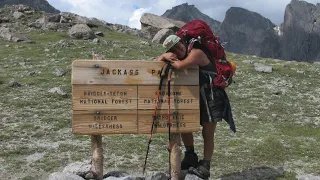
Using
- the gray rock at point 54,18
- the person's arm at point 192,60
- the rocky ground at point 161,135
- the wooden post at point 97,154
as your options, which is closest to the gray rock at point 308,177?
the rocky ground at point 161,135

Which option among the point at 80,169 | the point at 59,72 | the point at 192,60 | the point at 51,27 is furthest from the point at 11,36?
the point at 192,60

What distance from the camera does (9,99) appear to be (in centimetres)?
1686

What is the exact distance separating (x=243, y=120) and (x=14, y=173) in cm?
916

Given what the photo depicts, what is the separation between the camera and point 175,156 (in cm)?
822

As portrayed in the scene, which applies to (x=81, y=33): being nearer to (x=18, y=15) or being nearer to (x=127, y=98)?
(x=18, y=15)

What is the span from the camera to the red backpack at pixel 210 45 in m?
8.20

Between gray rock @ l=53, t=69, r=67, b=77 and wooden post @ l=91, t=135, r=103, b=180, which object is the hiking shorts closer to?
wooden post @ l=91, t=135, r=103, b=180

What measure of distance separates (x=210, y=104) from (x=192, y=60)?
107 centimetres

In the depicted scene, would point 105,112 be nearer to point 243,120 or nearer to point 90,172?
point 90,172

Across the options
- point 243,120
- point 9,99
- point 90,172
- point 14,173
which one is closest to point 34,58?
point 9,99

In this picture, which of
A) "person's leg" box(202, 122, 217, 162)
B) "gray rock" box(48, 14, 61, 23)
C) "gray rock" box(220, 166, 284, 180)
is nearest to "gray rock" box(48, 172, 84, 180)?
"person's leg" box(202, 122, 217, 162)

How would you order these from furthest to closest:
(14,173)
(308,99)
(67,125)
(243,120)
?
(308,99)
(243,120)
(67,125)
(14,173)

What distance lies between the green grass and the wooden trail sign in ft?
8.44

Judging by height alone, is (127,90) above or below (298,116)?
above
